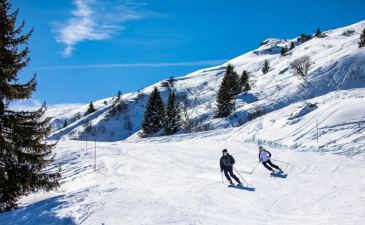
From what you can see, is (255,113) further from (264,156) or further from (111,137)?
(111,137)

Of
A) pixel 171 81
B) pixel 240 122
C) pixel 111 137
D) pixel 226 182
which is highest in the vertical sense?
pixel 171 81

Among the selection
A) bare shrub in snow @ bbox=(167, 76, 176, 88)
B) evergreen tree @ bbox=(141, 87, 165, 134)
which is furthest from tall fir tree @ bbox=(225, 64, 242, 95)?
bare shrub in snow @ bbox=(167, 76, 176, 88)

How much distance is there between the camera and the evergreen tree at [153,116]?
3716cm

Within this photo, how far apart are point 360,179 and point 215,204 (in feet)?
19.8

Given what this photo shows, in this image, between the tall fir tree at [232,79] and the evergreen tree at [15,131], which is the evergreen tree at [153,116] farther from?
the evergreen tree at [15,131]

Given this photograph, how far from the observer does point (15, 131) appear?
7.77m

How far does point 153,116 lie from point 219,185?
2999cm

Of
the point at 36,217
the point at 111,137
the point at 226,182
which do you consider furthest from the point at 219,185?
the point at 111,137

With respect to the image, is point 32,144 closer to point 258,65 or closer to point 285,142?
point 285,142

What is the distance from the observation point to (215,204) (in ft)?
20.5

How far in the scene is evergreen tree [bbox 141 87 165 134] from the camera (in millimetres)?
37156

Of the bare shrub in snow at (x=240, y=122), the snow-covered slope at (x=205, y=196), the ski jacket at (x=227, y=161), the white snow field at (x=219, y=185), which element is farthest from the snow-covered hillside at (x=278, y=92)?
the ski jacket at (x=227, y=161)

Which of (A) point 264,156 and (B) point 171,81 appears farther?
(B) point 171,81

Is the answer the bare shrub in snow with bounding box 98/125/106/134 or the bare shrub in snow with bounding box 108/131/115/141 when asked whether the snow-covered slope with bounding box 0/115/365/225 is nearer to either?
the bare shrub in snow with bounding box 108/131/115/141
